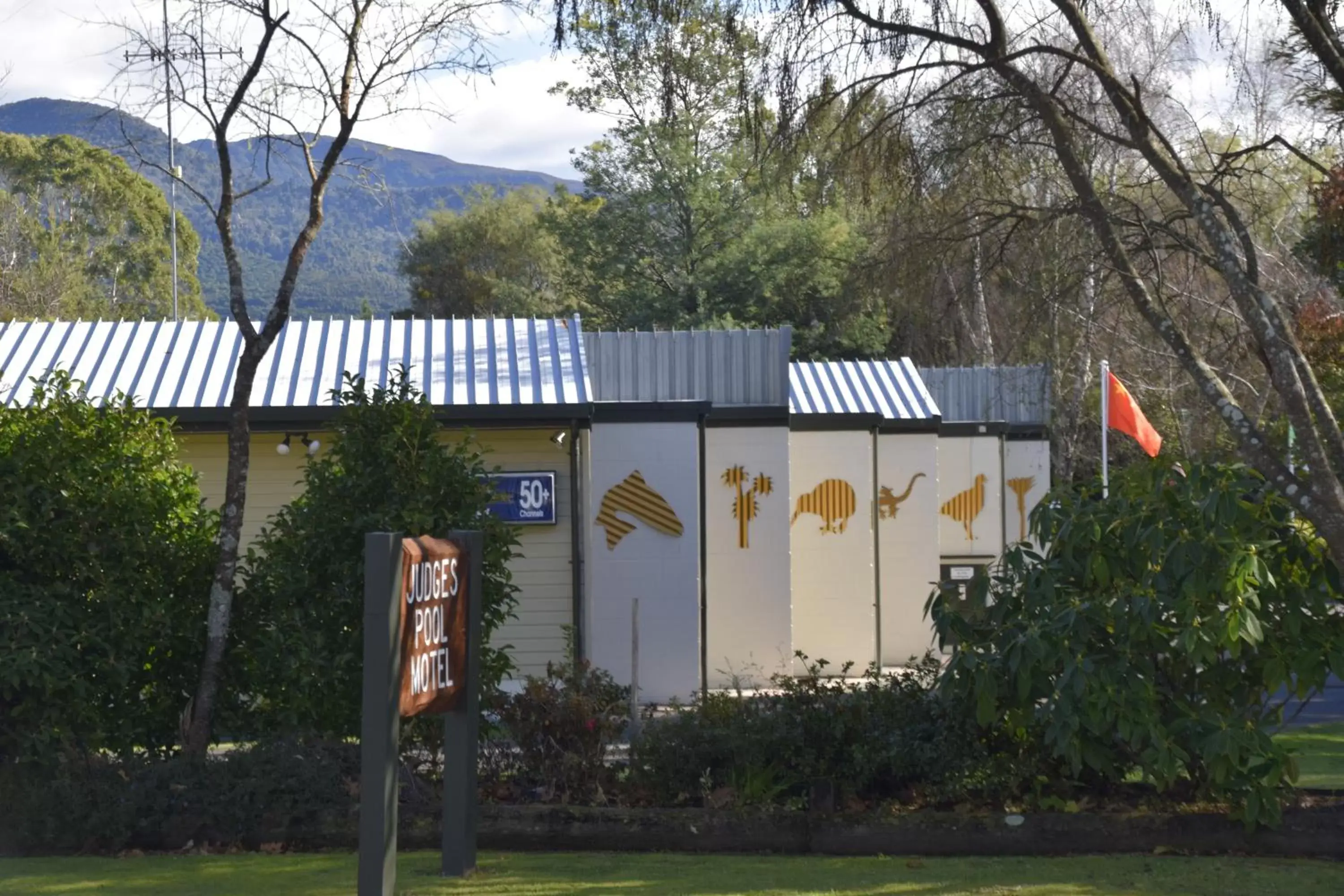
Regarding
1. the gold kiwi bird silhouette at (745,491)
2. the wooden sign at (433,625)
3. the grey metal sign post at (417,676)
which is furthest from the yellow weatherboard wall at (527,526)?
the wooden sign at (433,625)

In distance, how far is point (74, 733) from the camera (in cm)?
873

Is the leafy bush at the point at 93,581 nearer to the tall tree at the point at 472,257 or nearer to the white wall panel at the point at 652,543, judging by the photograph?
the white wall panel at the point at 652,543

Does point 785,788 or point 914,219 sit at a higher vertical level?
point 914,219

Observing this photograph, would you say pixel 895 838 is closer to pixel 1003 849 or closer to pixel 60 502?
pixel 1003 849

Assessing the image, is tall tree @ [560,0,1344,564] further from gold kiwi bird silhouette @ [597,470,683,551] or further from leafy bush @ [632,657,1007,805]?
gold kiwi bird silhouette @ [597,470,683,551]

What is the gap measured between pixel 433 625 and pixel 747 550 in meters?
10.9

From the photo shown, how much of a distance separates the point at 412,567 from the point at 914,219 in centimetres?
451

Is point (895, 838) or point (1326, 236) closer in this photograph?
point (895, 838)

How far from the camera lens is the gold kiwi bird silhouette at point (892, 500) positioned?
20.3 meters

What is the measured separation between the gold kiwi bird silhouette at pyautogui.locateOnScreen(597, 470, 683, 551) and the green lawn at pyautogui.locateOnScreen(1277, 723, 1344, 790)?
6.37 m

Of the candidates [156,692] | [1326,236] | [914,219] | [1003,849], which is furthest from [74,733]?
[1326,236]

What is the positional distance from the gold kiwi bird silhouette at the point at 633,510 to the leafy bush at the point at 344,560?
241 inches

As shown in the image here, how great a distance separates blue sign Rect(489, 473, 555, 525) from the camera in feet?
48.1

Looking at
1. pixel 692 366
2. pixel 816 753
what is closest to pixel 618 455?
pixel 692 366
